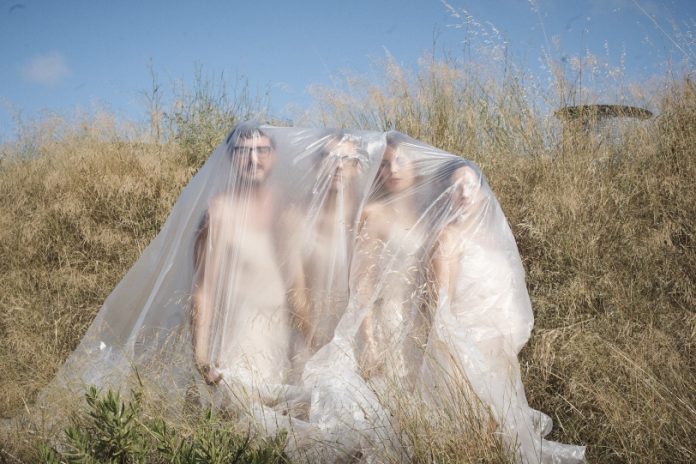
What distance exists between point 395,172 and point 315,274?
0.61 meters

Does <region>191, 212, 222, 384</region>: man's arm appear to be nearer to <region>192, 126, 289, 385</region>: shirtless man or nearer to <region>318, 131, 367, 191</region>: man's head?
<region>192, 126, 289, 385</region>: shirtless man

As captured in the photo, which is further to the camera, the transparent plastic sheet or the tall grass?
the transparent plastic sheet

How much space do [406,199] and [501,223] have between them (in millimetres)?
463

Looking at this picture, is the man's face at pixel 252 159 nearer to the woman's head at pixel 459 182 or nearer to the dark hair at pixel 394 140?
the dark hair at pixel 394 140

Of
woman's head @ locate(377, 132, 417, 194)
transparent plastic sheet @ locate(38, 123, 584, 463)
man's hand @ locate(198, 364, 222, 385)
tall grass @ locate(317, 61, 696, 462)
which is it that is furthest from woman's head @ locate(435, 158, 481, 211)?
man's hand @ locate(198, 364, 222, 385)

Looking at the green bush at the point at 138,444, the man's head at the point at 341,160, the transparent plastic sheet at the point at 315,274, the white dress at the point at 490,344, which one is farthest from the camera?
the man's head at the point at 341,160

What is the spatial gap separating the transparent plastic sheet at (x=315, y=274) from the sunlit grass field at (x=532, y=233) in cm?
29

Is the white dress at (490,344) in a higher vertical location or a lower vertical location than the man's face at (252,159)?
lower

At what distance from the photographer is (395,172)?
267 cm

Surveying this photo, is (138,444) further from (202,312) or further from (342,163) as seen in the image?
(342,163)

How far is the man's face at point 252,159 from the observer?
2596mm

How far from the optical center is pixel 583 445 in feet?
6.93

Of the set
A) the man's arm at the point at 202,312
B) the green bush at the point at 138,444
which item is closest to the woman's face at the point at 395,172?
the man's arm at the point at 202,312

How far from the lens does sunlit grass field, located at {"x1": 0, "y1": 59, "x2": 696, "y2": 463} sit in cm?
211
